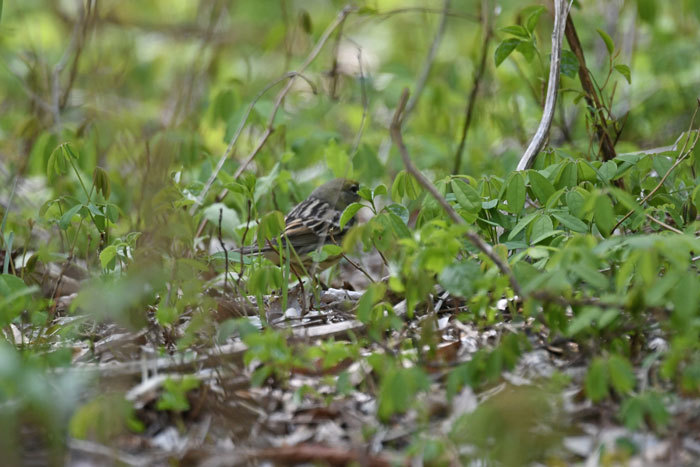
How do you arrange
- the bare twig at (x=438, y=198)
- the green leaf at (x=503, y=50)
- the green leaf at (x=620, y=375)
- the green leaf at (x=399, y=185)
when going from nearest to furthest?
1. the green leaf at (x=620, y=375)
2. the bare twig at (x=438, y=198)
3. the green leaf at (x=399, y=185)
4. the green leaf at (x=503, y=50)

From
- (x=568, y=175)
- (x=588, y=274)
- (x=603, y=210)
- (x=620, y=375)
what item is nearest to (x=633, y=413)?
(x=620, y=375)

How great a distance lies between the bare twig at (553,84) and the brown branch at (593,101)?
25 centimetres

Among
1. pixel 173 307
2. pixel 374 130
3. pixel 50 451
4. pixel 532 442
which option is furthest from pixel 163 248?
pixel 374 130

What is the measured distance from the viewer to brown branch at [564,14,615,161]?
15.1ft

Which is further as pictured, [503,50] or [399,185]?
[503,50]

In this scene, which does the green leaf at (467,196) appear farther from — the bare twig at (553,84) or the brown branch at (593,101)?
the brown branch at (593,101)

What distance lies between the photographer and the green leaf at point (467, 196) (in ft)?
12.0

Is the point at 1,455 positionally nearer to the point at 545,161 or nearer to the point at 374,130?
the point at 545,161

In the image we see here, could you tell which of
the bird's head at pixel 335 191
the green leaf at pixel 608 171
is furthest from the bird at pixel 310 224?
the green leaf at pixel 608 171

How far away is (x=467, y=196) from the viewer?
3676 millimetres

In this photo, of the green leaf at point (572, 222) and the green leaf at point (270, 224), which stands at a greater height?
the green leaf at point (572, 222)

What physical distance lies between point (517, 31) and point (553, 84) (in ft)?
1.29

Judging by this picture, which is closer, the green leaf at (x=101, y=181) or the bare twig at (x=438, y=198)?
the bare twig at (x=438, y=198)

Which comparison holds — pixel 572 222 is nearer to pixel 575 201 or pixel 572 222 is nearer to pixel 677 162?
pixel 575 201
